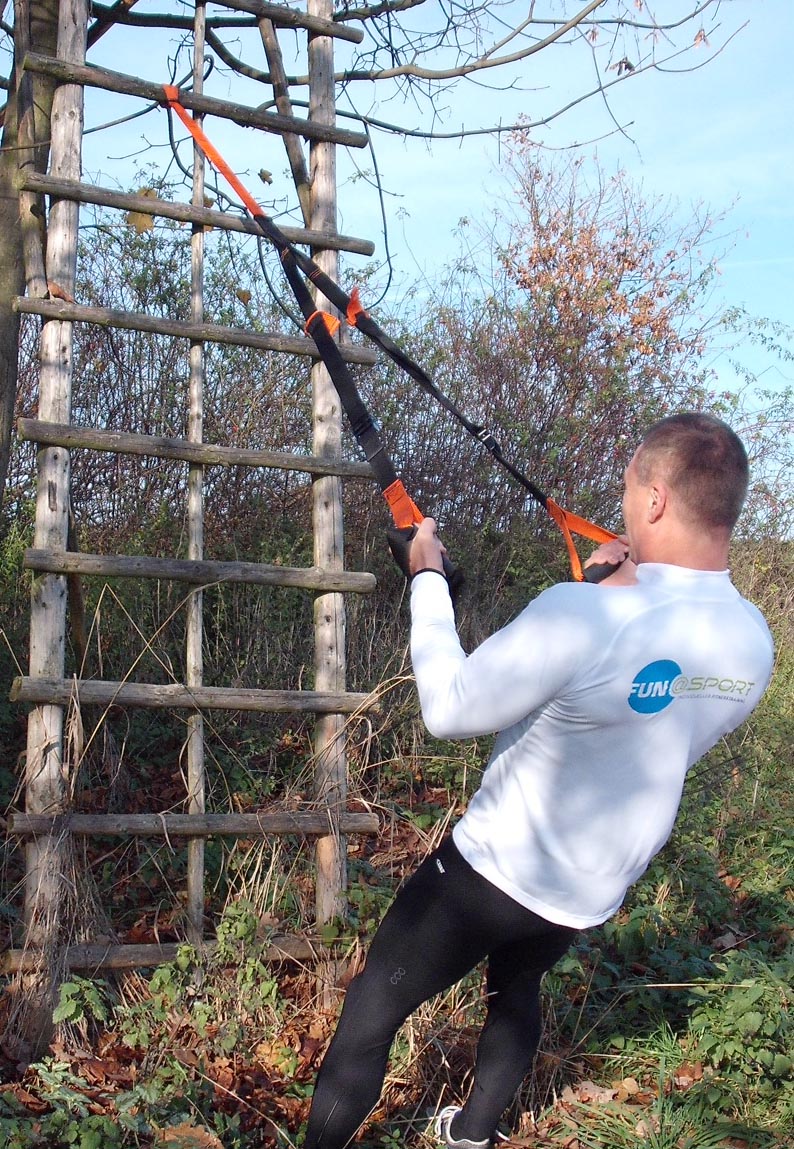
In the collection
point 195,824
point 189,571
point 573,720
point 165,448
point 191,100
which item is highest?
point 191,100

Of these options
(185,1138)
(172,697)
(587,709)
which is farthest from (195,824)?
(587,709)

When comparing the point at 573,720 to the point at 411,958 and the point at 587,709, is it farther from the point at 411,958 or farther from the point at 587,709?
the point at 411,958

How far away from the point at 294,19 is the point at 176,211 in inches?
36.9

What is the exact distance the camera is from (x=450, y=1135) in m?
2.92

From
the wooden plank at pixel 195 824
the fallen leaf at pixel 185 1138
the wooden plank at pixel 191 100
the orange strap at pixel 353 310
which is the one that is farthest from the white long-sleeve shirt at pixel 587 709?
the wooden plank at pixel 191 100

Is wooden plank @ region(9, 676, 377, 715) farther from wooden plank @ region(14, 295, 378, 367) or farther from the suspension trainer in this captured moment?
wooden plank @ region(14, 295, 378, 367)

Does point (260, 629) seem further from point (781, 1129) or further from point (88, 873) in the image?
point (781, 1129)

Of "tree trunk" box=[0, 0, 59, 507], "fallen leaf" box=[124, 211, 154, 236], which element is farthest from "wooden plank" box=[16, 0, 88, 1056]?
"tree trunk" box=[0, 0, 59, 507]

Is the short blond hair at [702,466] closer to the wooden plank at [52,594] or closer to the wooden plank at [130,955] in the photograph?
the wooden plank at [52,594]

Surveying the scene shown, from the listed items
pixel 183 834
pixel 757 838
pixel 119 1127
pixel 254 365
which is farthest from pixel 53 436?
pixel 757 838

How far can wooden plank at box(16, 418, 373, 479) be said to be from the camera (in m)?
3.69

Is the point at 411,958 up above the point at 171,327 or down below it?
below

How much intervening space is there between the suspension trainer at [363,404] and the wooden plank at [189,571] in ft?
2.73

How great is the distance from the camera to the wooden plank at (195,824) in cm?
361
